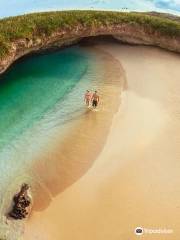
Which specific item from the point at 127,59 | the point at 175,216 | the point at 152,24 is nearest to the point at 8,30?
the point at 127,59

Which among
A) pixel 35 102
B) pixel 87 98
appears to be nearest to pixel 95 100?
pixel 87 98

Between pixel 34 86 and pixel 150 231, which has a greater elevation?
pixel 34 86

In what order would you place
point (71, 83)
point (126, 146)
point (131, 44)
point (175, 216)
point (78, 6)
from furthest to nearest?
point (78, 6), point (131, 44), point (71, 83), point (126, 146), point (175, 216)

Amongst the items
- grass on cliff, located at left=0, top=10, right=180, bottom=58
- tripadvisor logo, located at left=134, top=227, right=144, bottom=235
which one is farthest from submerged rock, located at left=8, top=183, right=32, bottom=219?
grass on cliff, located at left=0, top=10, right=180, bottom=58

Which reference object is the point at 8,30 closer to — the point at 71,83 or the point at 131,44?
the point at 71,83

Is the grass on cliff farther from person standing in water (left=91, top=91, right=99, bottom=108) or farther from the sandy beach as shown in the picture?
person standing in water (left=91, top=91, right=99, bottom=108)

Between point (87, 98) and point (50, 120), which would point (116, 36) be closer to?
point (87, 98)

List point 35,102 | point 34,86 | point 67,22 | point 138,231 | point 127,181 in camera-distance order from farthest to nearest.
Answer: point 67,22, point 34,86, point 35,102, point 127,181, point 138,231
